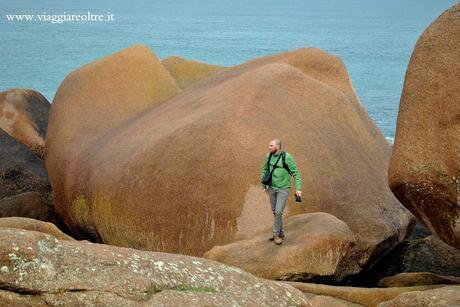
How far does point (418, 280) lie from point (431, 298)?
3.66m

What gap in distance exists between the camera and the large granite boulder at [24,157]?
22906mm

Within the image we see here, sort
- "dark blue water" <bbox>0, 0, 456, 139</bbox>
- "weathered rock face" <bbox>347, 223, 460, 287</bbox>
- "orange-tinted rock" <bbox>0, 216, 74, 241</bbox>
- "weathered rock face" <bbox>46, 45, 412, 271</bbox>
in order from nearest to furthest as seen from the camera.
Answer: "orange-tinted rock" <bbox>0, 216, 74, 241</bbox> < "weathered rock face" <bbox>347, 223, 460, 287</bbox> < "weathered rock face" <bbox>46, 45, 412, 271</bbox> < "dark blue water" <bbox>0, 0, 456, 139</bbox>

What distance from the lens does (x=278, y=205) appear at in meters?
15.2

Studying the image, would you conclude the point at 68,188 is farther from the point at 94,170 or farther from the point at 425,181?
the point at 425,181

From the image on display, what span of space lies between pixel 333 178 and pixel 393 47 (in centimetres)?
11424

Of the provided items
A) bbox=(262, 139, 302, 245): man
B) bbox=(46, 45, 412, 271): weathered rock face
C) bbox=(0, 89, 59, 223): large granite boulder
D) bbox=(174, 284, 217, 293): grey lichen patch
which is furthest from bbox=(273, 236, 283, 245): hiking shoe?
bbox=(0, 89, 59, 223): large granite boulder

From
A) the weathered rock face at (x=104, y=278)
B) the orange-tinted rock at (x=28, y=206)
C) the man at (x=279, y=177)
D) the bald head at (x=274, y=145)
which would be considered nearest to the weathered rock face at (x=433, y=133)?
the man at (x=279, y=177)

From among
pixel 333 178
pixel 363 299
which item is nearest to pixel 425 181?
pixel 363 299

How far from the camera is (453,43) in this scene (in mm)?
13648

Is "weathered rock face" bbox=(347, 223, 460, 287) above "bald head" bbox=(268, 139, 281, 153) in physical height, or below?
below

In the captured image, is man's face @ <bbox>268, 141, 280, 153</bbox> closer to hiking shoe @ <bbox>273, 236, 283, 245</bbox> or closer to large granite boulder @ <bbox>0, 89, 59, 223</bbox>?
hiking shoe @ <bbox>273, 236, 283, 245</bbox>

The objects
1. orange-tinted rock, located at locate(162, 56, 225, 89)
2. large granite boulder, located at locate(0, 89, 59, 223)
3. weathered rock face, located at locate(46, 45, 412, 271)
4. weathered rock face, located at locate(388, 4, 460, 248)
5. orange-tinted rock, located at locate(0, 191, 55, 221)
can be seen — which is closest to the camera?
weathered rock face, located at locate(388, 4, 460, 248)

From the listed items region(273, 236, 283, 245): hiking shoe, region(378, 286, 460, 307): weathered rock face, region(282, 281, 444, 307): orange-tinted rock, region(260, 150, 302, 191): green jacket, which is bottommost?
region(282, 281, 444, 307): orange-tinted rock

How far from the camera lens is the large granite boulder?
75.2ft
